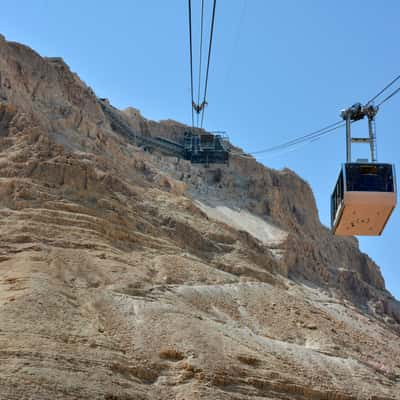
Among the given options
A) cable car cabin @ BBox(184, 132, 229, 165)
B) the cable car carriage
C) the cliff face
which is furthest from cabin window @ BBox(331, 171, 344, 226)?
cable car cabin @ BBox(184, 132, 229, 165)

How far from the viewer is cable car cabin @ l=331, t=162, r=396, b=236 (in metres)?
16.6

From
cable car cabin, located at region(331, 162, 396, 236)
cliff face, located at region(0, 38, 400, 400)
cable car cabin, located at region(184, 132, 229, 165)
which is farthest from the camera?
cable car cabin, located at region(184, 132, 229, 165)

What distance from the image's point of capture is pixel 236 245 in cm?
3195

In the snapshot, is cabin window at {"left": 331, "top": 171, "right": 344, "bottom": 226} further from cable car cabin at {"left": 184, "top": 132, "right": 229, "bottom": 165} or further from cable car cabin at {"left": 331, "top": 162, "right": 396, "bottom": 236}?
cable car cabin at {"left": 184, "top": 132, "right": 229, "bottom": 165}

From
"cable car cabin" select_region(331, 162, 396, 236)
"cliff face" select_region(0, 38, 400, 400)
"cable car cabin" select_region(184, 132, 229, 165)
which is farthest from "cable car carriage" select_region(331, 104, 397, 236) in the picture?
"cable car cabin" select_region(184, 132, 229, 165)

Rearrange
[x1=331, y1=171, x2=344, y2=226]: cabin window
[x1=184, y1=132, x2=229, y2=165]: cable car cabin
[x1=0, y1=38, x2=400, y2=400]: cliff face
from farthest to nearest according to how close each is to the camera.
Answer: [x1=184, y1=132, x2=229, y2=165]: cable car cabin
[x1=331, y1=171, x2=344, y2=226]: cabin window
[x1=0, y1=38, x2=400, y2=400]: cliff face

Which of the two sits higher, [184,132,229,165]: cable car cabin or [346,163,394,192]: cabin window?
[184,132,229,165]: cable car cabin

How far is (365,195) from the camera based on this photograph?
1659cm

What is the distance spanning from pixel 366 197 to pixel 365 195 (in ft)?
0.17

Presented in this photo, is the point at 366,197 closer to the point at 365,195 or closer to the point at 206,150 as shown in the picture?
the point at 365,195

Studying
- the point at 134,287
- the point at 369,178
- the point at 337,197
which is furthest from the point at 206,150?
the point at 369,178

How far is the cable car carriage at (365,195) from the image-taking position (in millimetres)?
16641

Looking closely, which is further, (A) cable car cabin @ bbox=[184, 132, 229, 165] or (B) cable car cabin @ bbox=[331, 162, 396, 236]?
(A) cable car cabin @ bbox=[184, 132, 229, 165]

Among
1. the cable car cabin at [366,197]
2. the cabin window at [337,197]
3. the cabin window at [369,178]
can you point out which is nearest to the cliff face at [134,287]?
the cabin window at [337,197]
